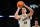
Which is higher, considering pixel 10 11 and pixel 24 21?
pixel 10 11

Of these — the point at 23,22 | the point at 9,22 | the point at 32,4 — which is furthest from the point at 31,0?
the point at 23,22

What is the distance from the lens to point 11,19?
266 cm

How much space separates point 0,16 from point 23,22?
109 centimetres

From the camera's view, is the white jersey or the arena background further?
the arena background

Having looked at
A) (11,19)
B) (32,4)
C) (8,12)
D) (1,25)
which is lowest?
(1,25)

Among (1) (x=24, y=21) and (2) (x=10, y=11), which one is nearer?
(1) (x=24, y=21)

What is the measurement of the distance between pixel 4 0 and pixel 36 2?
900mm

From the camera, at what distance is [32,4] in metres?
2.67

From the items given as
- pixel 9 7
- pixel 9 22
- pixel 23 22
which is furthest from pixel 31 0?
pixel 23 22

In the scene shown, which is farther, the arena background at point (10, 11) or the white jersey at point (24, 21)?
the arena background at point (10, 11)

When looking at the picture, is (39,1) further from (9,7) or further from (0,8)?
(0,8)

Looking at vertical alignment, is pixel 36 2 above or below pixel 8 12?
above

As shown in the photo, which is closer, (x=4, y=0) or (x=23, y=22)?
(x=23, y=22)

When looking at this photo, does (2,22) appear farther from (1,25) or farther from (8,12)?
(8,12)
